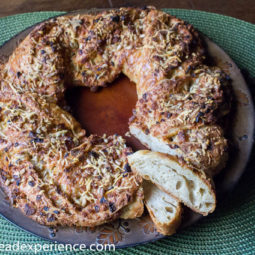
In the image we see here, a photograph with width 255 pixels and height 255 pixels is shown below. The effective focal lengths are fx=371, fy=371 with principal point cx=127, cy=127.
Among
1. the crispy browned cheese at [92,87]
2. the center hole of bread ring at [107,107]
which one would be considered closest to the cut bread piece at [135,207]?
the crispy browned cheese at [92,87]

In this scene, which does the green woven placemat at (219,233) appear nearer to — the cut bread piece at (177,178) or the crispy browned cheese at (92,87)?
the cut bread piece at (177,178)

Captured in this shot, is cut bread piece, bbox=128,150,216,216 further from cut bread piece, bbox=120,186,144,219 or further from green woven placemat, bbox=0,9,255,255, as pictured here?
green woven placemat, bbox=0,9,255,255

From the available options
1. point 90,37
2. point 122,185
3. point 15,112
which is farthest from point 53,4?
point 122,185

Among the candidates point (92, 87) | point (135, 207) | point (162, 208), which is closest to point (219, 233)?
point (162, 208)

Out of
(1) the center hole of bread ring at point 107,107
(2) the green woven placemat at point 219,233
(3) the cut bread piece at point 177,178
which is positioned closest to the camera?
(3) the cut bread piece at point 177,178

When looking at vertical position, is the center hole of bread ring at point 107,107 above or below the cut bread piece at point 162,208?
above

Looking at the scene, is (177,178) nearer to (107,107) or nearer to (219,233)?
(219,233)

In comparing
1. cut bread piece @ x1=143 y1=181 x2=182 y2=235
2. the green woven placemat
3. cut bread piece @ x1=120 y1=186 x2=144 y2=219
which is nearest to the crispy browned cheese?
cut bread piece @ x1=120 y1=186 x2=144 y2=219
